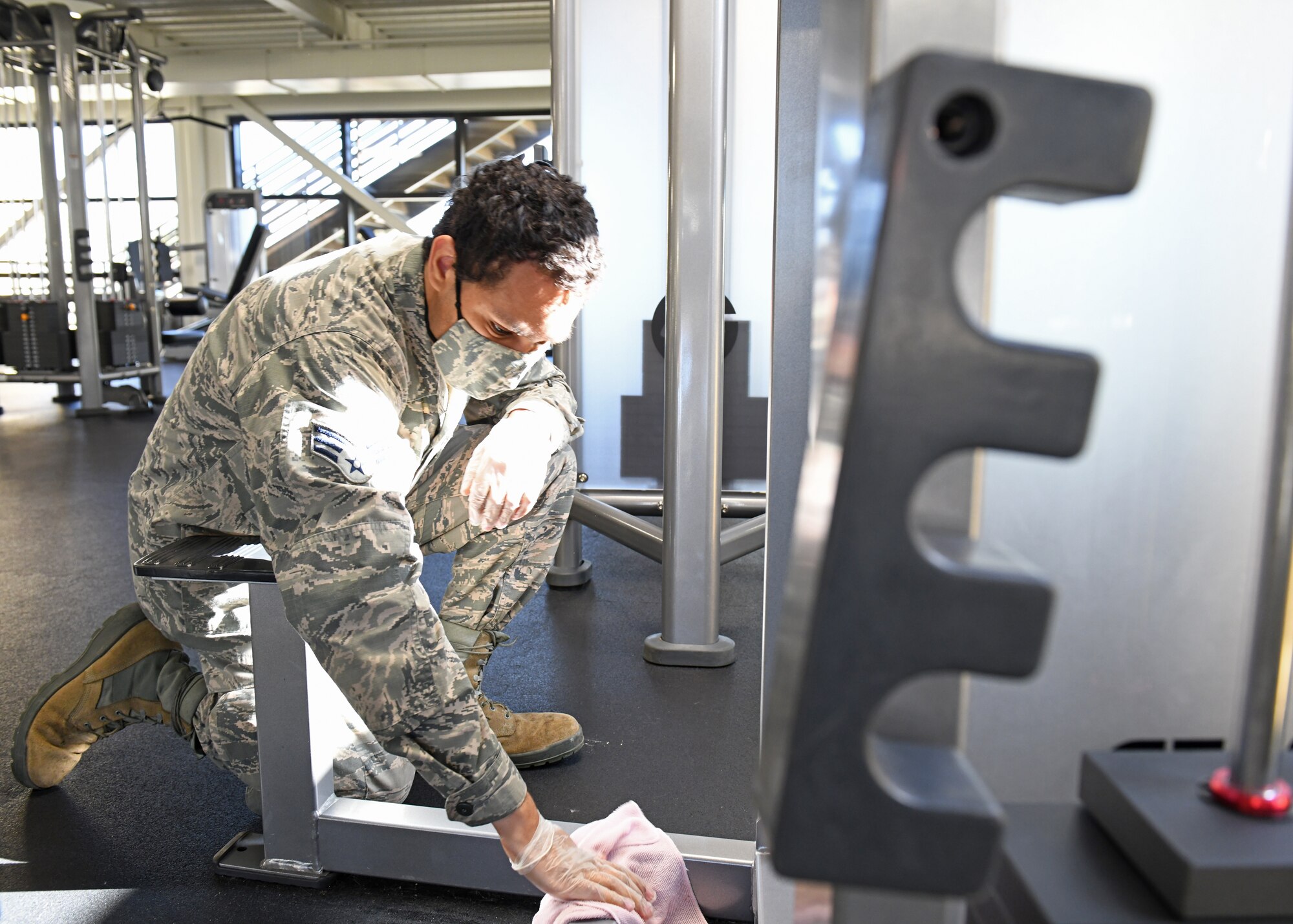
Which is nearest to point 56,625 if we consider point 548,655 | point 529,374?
point 548,655

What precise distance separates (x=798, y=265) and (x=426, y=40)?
9.17m

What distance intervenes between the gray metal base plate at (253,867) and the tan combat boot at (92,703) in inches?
8.8

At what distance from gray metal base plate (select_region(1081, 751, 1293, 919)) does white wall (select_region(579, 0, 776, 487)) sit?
2.48 metres

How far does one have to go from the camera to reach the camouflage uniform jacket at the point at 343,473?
1040mm

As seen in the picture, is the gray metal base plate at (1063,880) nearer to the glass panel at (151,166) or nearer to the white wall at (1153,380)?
the white wall at (1153,380)

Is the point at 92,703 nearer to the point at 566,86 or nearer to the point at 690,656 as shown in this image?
Result: the point at 690,656

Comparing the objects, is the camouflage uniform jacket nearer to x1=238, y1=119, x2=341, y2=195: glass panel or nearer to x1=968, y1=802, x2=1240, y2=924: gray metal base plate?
x1=968, y1=802, x2=1240, y2=924: gray metal base plate

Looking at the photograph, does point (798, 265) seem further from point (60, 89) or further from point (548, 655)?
point (60, 89)

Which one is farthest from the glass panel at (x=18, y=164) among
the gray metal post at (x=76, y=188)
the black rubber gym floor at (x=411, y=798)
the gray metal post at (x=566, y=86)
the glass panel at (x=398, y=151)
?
the gray metal post at (x=566, y=86)

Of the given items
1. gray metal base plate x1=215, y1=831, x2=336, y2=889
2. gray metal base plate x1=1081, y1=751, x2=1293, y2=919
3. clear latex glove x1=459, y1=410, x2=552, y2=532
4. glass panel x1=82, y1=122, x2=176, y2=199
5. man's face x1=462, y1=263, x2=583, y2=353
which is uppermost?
glass panel x1=82, y1=122, x2=176, y2=199

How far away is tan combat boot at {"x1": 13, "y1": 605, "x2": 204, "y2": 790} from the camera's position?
1.54m

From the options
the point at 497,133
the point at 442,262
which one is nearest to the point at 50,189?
the point at 497,133

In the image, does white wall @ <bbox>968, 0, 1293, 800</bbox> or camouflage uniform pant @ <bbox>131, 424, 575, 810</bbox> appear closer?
white wall @ <bbox>968, 0, 1293, 800</bbox>

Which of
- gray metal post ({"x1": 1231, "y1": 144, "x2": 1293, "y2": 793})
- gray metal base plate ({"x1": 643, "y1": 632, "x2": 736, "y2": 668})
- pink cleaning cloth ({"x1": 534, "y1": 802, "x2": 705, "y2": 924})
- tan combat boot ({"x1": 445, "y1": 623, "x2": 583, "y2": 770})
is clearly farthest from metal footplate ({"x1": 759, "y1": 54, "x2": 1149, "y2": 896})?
gray metal base plate ({"x1": 643, "y1": 632, "x2": 736, "y2": 668})
